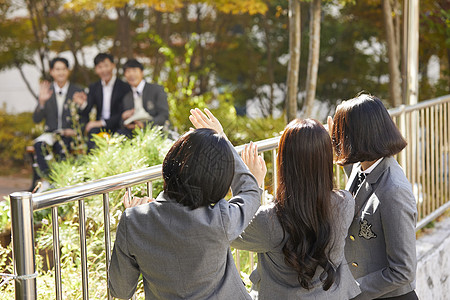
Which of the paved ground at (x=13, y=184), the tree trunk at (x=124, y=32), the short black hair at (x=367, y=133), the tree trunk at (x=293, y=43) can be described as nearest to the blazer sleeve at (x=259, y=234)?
the short black hair at (x=367, y=133)

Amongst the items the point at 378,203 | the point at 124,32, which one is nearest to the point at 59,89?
the point at 124,32

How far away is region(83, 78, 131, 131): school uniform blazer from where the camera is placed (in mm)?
7301

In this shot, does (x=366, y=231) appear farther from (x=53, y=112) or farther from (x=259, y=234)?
(x=53, y=112)

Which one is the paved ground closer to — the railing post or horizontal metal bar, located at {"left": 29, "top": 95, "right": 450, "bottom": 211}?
horizontal metal bar, located at {"left": 29, "top": 95, "right": 450, "bottom": 211}

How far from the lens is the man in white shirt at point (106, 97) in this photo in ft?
24.0

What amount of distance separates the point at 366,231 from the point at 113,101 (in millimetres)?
5412

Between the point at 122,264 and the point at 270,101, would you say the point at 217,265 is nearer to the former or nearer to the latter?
the point at 122,264

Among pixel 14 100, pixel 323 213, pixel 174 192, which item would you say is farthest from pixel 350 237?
pixel 14 100

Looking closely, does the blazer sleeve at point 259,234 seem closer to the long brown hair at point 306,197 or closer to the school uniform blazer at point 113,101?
the long brown hair at point 306,197

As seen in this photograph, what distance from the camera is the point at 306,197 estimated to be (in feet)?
6.85

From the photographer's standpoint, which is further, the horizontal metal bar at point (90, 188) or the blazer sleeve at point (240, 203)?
the horizontal metal bar at point (90, 188)

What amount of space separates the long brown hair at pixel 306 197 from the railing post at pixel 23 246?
0.78m

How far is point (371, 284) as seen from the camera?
2416mm

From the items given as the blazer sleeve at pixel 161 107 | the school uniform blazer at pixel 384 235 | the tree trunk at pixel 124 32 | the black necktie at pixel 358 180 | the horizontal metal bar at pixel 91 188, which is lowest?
the school uniform blazer at pixel 384 235
